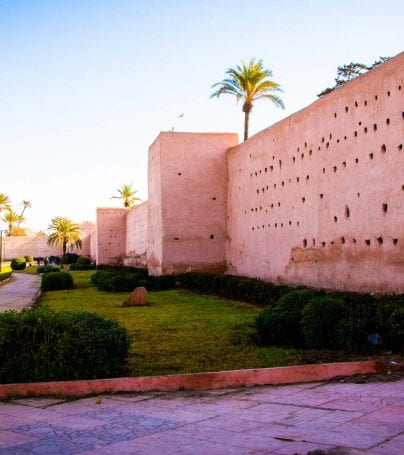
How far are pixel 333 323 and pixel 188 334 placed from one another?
2.96 meters

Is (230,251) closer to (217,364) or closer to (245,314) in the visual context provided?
(245,314)

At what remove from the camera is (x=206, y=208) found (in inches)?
821

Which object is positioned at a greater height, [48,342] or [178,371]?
[48,342]

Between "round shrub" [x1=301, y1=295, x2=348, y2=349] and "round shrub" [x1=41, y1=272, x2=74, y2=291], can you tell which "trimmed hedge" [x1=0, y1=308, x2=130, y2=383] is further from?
"round shrub" [x1=41, y1=272, x2=74, y2=291]

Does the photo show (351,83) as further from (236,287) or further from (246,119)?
(246,119)

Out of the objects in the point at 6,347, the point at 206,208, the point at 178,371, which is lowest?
the point at 178,371

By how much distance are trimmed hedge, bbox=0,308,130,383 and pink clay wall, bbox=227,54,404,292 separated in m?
5.50

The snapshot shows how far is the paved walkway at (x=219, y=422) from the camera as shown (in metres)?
3.75

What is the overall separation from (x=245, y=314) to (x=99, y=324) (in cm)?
660

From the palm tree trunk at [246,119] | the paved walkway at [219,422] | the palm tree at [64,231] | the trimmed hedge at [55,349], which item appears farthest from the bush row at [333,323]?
the palm tree at [64,231]

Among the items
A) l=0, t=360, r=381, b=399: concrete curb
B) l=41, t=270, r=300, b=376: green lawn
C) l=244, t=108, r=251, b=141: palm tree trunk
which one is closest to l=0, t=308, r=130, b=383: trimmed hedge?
l=0, t=360, r=381, b=399: concrete curb

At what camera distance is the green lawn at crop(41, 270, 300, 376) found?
24.5 ft

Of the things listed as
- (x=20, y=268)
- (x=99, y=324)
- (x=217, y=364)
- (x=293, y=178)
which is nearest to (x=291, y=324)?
(x=217, y=364)

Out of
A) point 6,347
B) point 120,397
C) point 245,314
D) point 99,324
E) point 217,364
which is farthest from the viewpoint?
point 245,314
